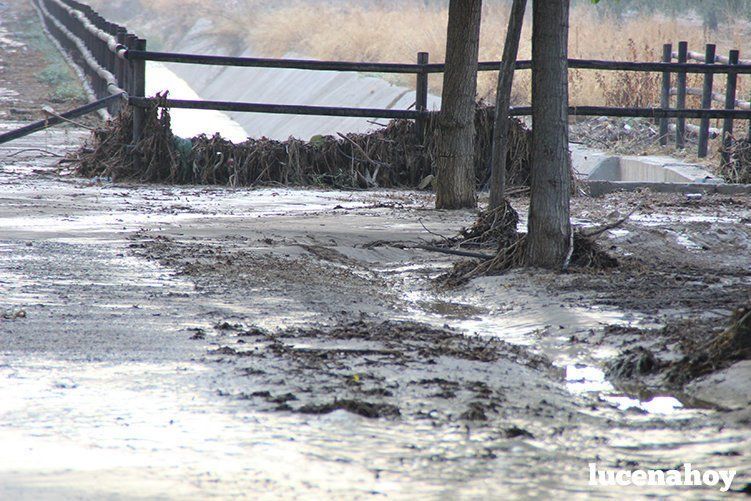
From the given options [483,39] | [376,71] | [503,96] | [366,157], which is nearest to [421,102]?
[376,71]

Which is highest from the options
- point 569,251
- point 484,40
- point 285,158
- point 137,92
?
point 484,40

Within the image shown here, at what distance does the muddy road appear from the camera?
147 inches

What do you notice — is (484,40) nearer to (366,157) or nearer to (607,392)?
(366,157)

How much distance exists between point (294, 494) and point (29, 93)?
66.3ft

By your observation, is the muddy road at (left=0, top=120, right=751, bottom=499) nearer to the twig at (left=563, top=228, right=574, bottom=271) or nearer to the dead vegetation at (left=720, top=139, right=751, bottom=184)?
the twig at (left=563, top=228, right=574, bottom=271)

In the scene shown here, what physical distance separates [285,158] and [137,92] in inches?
75.0

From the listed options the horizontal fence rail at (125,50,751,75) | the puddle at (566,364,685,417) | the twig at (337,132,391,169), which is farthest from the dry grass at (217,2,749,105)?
the puddle at (566,364,685,417)

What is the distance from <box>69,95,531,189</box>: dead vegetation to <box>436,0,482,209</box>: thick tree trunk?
1639 mm

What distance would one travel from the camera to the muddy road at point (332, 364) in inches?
147

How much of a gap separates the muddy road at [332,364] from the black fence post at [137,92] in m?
3.12

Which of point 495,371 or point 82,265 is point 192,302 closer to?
point 82,265

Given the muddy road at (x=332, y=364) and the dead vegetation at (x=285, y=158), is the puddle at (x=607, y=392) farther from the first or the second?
the dead vegetation at (x=285, y=158)

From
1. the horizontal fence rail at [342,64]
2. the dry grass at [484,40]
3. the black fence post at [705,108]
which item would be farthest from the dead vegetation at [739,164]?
the dry grass at [484,40]

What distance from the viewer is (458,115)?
10.6m
